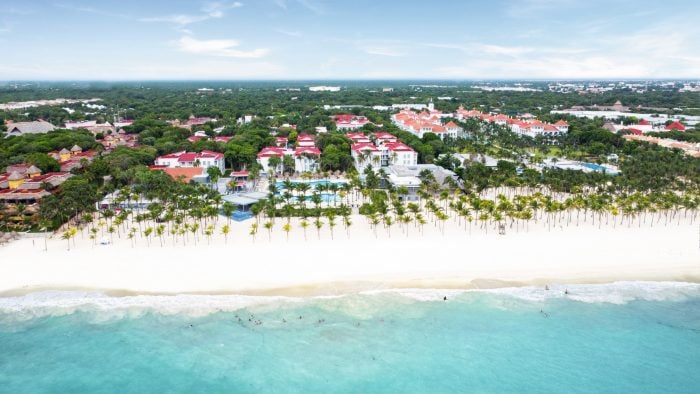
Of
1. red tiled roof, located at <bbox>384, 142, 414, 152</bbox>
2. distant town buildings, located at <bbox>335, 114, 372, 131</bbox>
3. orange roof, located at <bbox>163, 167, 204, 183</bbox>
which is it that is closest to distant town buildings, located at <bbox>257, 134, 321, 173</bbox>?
orange roof, located at <bbox>163, 167, 204, 183</bbox>

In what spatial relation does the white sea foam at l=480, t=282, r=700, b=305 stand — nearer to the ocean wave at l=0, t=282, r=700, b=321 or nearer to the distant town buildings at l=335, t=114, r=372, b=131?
the ocean wave at l=0, t=282, r=700, b=321

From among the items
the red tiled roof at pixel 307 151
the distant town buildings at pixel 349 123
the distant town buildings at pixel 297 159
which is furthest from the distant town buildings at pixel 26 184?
the distant town buildings at pixel 349 123

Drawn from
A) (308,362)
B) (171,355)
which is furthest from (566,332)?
(171,355)

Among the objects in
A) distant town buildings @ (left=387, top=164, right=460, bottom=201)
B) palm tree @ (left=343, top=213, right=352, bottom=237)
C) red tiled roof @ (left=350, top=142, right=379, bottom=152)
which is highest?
red tiled roof @ (left=350, top=142, right=379, bottom=152)

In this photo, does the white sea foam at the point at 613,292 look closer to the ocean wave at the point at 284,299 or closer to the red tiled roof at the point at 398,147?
the ocean wave at the point at 284,299

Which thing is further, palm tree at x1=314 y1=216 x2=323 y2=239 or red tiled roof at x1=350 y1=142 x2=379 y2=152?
red tiled roof at x1=350 y1=142 x2=379 y2=152
